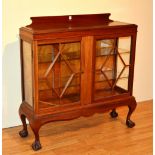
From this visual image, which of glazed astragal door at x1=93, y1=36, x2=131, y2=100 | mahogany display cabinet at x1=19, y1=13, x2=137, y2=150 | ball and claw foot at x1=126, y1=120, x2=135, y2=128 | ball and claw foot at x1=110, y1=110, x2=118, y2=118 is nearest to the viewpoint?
mahogany display cabinet at x1=19, y1=13, x2=137, y2=150

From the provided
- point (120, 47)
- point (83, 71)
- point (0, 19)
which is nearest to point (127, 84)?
point (120, 47)

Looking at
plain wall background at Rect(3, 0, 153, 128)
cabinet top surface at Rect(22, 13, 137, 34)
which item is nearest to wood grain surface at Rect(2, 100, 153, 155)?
plain wall background at Rect(3, 0, 153, 128)

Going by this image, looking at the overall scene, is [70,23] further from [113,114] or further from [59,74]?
[113,114]

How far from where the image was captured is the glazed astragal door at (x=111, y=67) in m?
2.46

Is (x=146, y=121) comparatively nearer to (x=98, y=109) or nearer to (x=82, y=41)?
(x=98, y=109)

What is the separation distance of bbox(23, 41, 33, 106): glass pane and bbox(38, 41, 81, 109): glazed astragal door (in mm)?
74

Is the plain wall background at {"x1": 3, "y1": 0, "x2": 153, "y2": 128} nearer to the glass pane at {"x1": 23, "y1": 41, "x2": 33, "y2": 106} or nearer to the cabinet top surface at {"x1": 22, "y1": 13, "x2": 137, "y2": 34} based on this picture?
the cabinet top surface at {"x1": 22, "y1": 13, "x2": 137, "y2": 34}

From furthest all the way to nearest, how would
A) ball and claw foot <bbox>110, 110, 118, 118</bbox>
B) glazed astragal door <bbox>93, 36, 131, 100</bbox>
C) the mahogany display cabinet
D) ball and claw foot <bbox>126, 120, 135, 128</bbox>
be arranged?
ball and claw foot <bbox>110, 110, 118, 118</bbox>, ball and claw foot <bbox>126, 120, 135, 128</bbox>, glazed astragal door <bbox>93, 36, 131, 100</bbox>, the mahogany display cabinet

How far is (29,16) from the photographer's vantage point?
252 cm

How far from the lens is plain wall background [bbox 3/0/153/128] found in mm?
2475

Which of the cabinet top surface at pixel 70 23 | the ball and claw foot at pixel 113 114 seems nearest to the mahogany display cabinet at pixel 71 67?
the cabinet top surface at pixel 70 23

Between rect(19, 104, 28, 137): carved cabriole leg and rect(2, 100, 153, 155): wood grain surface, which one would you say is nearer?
rect(2, 100, 153, 155): wood grain surface

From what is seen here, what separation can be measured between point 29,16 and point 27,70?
0.48m

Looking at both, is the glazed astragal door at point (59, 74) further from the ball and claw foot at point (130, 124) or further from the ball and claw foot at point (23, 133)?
the ball and claw foot at point (130, 124)
